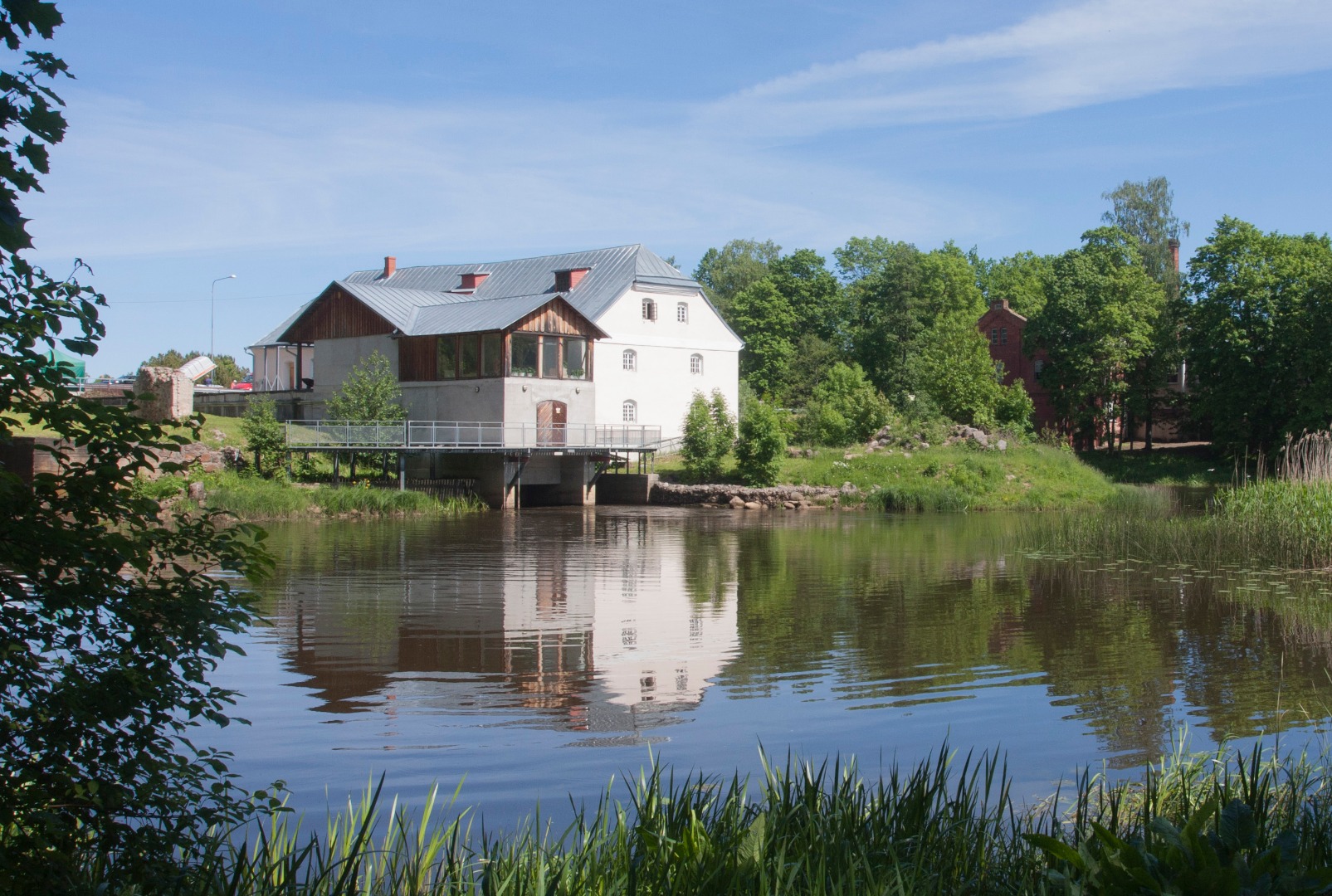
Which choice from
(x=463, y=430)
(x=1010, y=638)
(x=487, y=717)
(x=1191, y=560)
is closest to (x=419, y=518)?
(x=463, y=430)

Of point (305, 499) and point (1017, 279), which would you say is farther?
point (1017, 279)

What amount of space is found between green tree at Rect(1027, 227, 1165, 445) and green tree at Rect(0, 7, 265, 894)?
56.3m

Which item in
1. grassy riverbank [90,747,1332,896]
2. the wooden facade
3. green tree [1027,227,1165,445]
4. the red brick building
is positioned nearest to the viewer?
grassy riverbank [90,747,1332,896]

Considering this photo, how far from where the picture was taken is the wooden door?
135ft

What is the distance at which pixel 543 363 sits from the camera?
138 ft

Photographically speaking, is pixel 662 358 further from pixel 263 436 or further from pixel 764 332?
pixel 764 332

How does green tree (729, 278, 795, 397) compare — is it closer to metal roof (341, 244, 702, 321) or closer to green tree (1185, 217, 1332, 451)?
metal roof (341, 244, 702, 321)

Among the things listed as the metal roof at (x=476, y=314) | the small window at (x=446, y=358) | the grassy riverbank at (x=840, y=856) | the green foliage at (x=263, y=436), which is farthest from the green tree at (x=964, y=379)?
the grassy riverbank at (x=840, y=856)

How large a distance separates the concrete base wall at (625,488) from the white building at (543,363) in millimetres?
2905

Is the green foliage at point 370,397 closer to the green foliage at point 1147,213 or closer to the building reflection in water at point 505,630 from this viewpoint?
the building reflection in water at point 505,630

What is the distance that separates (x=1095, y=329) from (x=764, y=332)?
870 inches

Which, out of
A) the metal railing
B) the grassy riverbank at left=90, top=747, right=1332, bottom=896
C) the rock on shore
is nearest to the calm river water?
the grassy riverbank at left=90, top=747, right=1332, bottom=896

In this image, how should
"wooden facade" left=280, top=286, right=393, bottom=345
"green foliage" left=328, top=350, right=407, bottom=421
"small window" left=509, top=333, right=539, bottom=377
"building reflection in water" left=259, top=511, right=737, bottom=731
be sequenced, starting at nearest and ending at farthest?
"building reflection in water" left=259, top=511, right=737, bottom=731 < "green foliage" left=328, top=350, right=407, bottom=421 < "small window" left=509, top=333, right=539, bottom=377 < "wooden facade" left=280, top=286, right=393, bottom=345

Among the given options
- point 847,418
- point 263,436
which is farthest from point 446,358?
point 847,418
